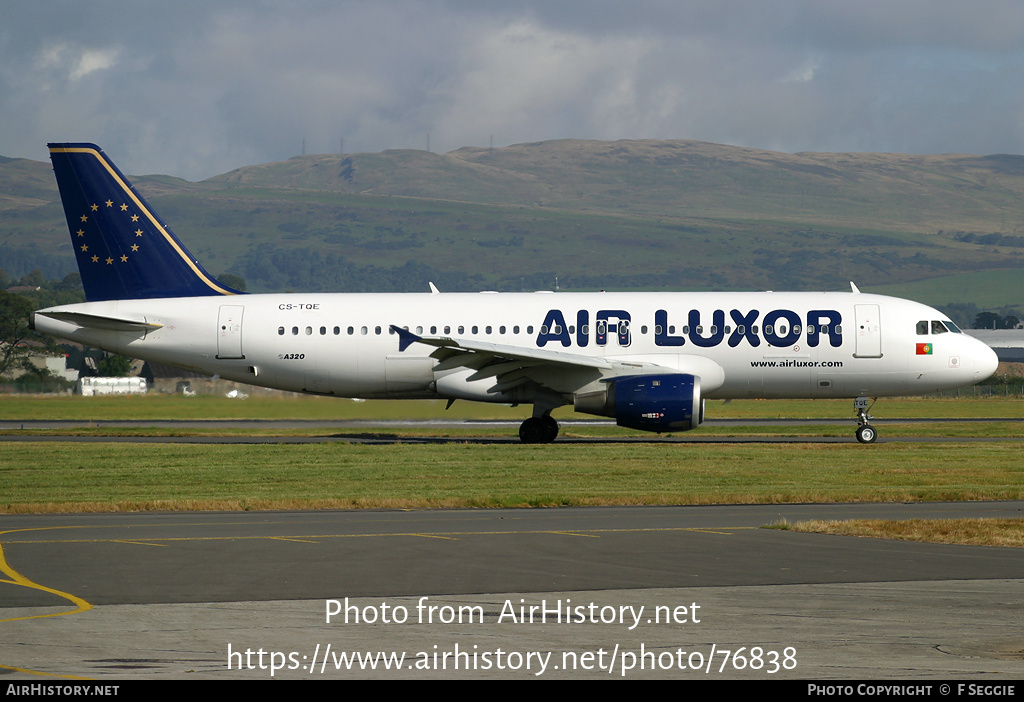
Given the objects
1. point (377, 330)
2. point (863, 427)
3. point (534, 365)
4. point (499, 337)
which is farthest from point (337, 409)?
point (863, 427)

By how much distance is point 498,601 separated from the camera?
12.7 meters

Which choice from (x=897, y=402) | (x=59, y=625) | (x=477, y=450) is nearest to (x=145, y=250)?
(x=477, y=450)

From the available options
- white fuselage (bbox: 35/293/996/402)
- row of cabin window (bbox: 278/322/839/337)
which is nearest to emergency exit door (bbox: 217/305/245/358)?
white fuselage (bbox: 35/293/996/402)

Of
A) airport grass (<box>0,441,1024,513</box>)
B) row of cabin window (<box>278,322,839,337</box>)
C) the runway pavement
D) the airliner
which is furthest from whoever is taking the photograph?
row of cabin window (<box>278,322,839,337</box>)

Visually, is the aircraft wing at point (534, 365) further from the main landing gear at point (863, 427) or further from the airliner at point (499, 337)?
the main landing gear at point (863, 427)

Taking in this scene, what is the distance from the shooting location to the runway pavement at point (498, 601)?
32.2 feet

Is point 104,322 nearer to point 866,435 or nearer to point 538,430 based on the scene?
point 538,430

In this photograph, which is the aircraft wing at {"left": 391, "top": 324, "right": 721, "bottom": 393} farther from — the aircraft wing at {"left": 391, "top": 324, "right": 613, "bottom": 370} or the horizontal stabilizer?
the horizontal stabilizer

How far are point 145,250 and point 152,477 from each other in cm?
1352

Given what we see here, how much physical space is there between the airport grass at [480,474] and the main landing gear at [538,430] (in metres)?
0.99

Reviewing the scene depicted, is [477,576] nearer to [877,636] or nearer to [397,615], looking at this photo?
[397,615]

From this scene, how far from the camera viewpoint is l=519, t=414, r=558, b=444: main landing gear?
3672cm

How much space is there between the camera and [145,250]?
127 ft

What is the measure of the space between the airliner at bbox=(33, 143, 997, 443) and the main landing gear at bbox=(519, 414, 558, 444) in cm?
6
